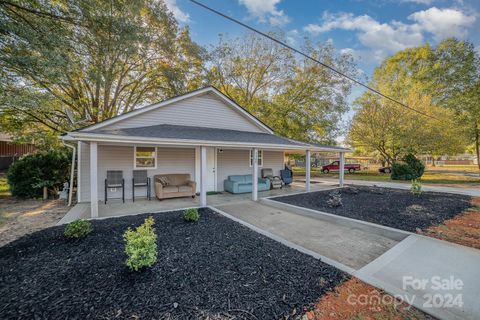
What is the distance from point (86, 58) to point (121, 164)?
599cm

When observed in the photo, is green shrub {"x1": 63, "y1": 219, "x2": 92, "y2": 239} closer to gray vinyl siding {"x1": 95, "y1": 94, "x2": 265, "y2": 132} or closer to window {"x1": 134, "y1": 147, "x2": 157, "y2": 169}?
window {"x1": 134, "y1": 147, "x2": 157, "y2": 169}

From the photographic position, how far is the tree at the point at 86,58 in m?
6.89

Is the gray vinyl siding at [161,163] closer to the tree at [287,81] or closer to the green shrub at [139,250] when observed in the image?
the green shrub at [139,250]

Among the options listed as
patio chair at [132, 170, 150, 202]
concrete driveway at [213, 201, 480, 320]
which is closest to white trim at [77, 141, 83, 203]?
patio chair at [132, 170, 150, 202]

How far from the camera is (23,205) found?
7.45m

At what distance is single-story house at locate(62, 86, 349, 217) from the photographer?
681 cm

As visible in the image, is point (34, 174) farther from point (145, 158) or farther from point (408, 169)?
point (408, 169)

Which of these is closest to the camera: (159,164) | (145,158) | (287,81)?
(145,158)

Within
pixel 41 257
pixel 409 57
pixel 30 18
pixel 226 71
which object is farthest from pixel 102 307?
A: pixel 409 57

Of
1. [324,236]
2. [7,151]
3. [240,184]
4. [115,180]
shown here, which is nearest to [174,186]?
[115,180]

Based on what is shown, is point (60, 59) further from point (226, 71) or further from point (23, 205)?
point (226, 71)

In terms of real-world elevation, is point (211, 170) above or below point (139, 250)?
above

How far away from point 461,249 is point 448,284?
1779mm

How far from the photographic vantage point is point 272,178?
1151 centimetres
